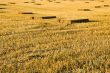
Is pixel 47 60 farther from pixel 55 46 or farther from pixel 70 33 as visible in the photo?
pixel 70 33

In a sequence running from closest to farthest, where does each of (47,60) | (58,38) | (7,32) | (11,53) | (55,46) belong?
(47,60), (11,53), (55,46), (58,38), (7,32)

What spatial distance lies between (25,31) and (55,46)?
3.58 metres

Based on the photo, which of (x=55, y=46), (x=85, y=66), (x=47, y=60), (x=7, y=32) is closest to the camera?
(x=85, y=66)

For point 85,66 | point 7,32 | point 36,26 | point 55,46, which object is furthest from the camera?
point 36,26

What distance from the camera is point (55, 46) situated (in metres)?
11.2

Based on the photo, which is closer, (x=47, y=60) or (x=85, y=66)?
(x=85, y=66)

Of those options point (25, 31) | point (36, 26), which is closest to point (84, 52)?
point (25, 31)

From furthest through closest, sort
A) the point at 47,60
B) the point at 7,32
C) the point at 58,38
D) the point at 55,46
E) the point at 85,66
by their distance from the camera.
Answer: the point at 7,32
the point at 58,38
the point at 55,46
the point at 47,60
the point at 85,66

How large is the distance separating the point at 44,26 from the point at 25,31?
7.23 ft

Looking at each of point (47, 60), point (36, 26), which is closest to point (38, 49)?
point (47, 60)

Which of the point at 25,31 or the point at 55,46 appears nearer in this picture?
the point at 55,46

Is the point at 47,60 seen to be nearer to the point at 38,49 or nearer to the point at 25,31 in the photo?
the point at 38,49

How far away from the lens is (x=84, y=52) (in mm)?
10258

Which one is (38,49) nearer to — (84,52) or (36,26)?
(84,52)
